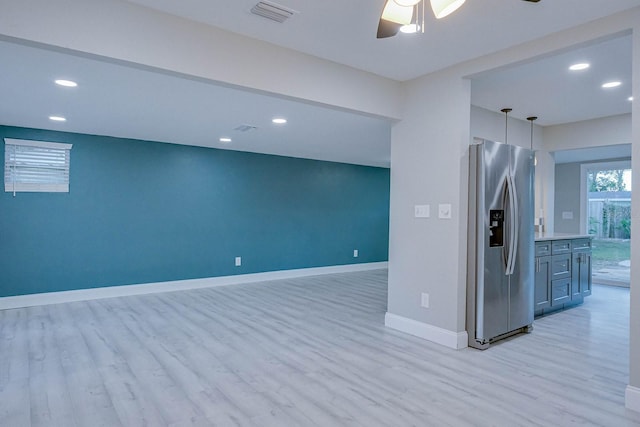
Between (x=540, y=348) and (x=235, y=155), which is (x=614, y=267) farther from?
(x=235, y=155)

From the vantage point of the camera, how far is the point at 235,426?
211cm

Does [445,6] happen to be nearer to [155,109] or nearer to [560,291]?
[155,109]

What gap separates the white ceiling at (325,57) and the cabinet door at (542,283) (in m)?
Answer: 1.86

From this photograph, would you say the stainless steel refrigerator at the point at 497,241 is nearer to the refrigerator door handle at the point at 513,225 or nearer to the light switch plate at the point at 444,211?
the refrigerator door handle at the point at 513,225

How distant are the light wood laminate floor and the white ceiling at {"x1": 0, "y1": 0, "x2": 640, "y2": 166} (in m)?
2.21

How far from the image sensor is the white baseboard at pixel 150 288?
16.2 ft

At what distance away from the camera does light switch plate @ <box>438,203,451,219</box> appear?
3.44m

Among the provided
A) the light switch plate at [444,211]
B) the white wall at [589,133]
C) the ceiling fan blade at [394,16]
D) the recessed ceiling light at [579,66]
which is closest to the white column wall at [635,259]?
the recessed ceiling light at [579,66]

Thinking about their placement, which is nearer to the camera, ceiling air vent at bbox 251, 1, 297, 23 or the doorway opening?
ceiling air vent at bbox 251, 1, 297, 23

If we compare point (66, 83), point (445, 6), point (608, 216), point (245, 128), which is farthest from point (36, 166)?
point (608, 216)

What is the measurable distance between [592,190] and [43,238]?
9212 mm

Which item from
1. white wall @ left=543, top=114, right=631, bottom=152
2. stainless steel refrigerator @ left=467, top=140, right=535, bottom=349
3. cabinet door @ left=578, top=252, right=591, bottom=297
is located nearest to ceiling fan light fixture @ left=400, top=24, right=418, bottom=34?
stainless steel refrigerator @ left=467, top=140, right=535, bottom=349

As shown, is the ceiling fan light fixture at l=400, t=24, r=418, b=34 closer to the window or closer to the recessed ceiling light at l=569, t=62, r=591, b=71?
the recessed ceiling light at l=569, t=62, r=591, b=71

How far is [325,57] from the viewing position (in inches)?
127
